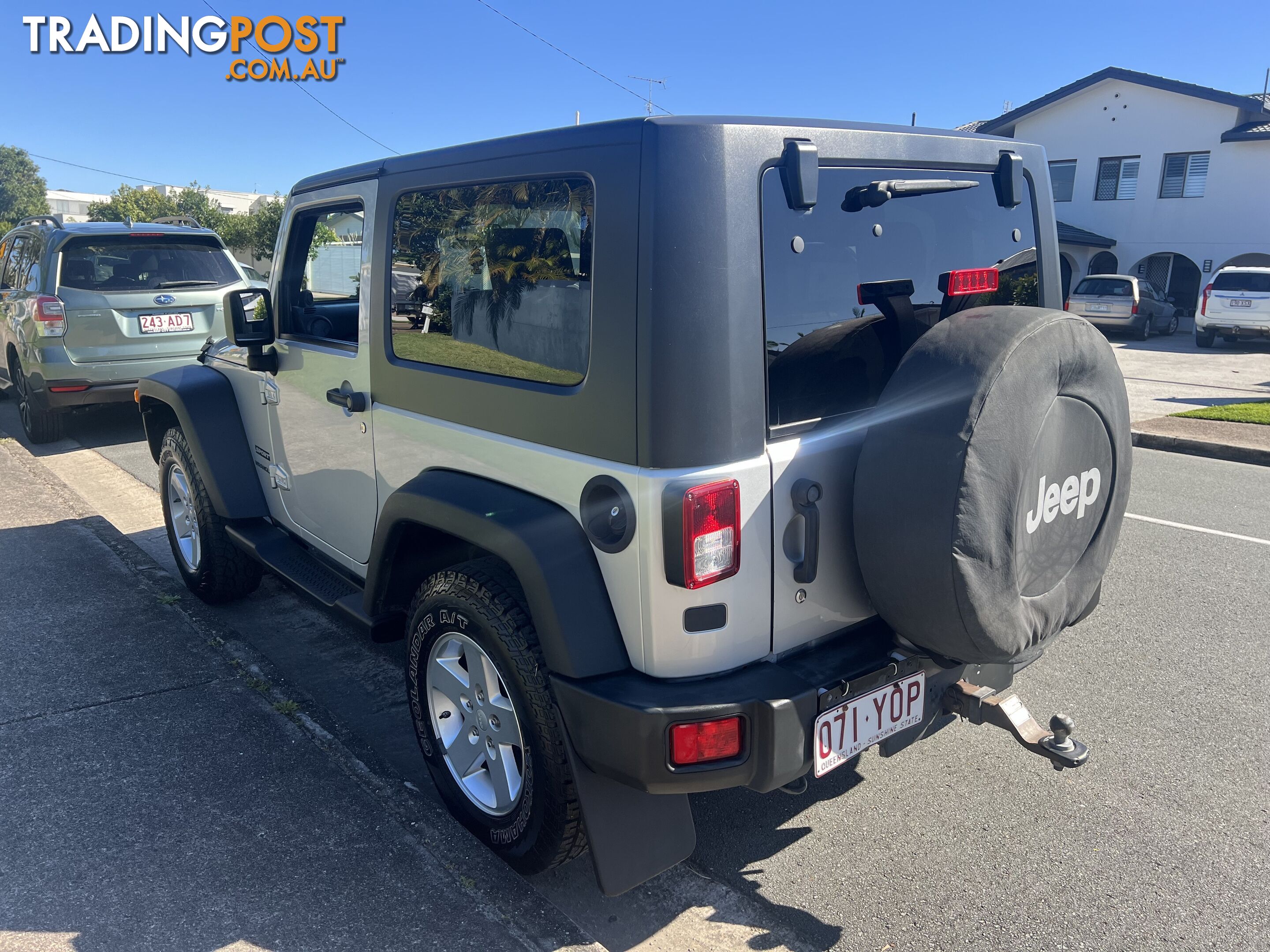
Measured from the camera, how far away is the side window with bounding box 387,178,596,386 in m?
2.36

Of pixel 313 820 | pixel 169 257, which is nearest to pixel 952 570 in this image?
pixel 313 820

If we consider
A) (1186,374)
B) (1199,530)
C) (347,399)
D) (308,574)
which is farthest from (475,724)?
(1186,374)

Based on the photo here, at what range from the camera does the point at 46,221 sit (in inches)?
339

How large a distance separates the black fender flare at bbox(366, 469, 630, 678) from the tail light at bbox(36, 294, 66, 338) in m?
7.00

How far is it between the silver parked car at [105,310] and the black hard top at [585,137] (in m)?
5.81

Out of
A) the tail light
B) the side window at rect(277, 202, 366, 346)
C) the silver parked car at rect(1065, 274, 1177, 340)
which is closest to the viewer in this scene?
the side window at rect(277, 202, 366, 346)

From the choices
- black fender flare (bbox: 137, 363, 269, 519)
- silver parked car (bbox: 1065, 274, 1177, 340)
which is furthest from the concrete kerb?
silver parked car (bbox: 1065, 274, 1177, 340)

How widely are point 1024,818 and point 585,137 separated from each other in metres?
2.48

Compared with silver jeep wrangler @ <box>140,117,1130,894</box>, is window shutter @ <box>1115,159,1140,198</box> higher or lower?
higher

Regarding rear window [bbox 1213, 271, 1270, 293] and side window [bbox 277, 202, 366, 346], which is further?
rear window [bbox 1213, 271, 1270, 293]

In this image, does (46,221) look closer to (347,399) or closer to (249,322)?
(249,322)

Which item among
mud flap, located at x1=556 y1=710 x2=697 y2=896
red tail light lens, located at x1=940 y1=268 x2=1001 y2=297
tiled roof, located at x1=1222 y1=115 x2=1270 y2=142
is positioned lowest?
mud flap, located at x1=556 y1=710 x2=697 y2=896

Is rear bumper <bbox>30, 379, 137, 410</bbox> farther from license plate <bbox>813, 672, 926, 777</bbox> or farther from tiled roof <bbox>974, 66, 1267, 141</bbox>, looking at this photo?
tiled roof <bbox>974, 66, 1267, 141</bbox>

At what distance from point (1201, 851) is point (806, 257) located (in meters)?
2.18
